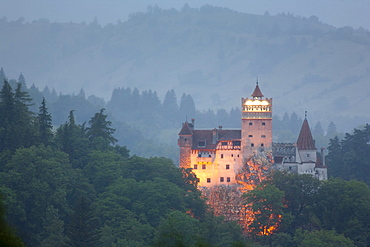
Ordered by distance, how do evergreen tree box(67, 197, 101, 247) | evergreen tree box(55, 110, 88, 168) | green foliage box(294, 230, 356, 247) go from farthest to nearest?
1. evergreen tree box(55, 110, 88, 168)
2. green foliage box(294, 230, 356, 247)
3. evergreen tree box(67, 197, 101, 247)

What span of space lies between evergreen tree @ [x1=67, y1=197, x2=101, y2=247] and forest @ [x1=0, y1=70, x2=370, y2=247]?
89 millimetres

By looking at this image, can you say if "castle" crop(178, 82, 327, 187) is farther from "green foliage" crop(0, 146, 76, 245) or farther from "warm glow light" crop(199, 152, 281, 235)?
"green foliage" crop(0, 146, 76, 245)

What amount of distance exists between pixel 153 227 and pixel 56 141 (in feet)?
67.3

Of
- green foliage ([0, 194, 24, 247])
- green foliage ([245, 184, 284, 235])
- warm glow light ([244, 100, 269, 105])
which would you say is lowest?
green foliage ([0, 194, 24, 247])

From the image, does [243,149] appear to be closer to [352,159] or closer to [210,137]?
[210,137]

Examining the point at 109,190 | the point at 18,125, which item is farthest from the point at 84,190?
the point at 18,125

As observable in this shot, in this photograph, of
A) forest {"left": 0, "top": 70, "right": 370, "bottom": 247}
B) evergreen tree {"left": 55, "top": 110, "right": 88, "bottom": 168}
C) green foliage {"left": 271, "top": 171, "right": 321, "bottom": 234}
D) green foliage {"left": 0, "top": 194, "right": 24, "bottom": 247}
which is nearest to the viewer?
green foliage {"left": 0, "top": 194, "right": 24, "bottom": 247}

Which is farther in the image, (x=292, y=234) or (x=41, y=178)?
(x=292, y=234)

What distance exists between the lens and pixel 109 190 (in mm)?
101062

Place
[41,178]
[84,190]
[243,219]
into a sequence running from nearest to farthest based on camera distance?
[41,178] → [84,190] → [243,219]

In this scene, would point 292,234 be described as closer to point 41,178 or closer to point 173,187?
point 173,187

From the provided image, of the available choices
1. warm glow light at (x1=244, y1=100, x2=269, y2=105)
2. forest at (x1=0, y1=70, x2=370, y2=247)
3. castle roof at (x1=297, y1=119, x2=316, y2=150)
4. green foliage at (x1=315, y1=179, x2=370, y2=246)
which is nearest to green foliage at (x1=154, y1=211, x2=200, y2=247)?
forest at (x1=0, y1=70, x2=370, y2=247)

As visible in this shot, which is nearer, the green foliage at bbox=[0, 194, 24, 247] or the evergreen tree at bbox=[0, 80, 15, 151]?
the green foliage at bbox=[0, 194, 24, 247]

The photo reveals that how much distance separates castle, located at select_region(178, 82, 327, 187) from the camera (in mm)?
110688
